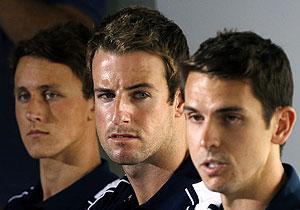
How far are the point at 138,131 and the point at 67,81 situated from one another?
0.35 metres

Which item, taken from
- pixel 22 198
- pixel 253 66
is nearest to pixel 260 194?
pixel 253 66

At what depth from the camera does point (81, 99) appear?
167cm

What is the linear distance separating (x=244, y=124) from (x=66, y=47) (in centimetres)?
64

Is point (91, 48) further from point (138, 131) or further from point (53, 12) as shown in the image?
point (53, 12)

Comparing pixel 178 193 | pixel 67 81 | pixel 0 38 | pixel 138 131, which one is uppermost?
pixel 0 38

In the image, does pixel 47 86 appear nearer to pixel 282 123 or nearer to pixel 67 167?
pixel 67 167

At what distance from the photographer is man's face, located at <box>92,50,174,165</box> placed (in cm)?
136

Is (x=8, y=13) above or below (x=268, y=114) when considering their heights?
above

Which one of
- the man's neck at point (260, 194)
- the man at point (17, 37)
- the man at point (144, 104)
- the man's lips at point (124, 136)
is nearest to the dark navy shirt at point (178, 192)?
the man at point (144, 104)

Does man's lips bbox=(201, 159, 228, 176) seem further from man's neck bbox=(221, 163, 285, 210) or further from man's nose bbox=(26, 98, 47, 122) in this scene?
man's nose bbox=(26, 98, 47, 122)

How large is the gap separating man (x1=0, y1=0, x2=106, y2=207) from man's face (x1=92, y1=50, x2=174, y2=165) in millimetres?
407

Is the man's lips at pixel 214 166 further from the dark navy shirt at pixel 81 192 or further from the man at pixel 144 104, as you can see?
the dark navy shirt at pixel 81 192

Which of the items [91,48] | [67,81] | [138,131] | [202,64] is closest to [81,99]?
[67,81]

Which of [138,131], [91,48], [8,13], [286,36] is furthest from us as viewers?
[8,13]
